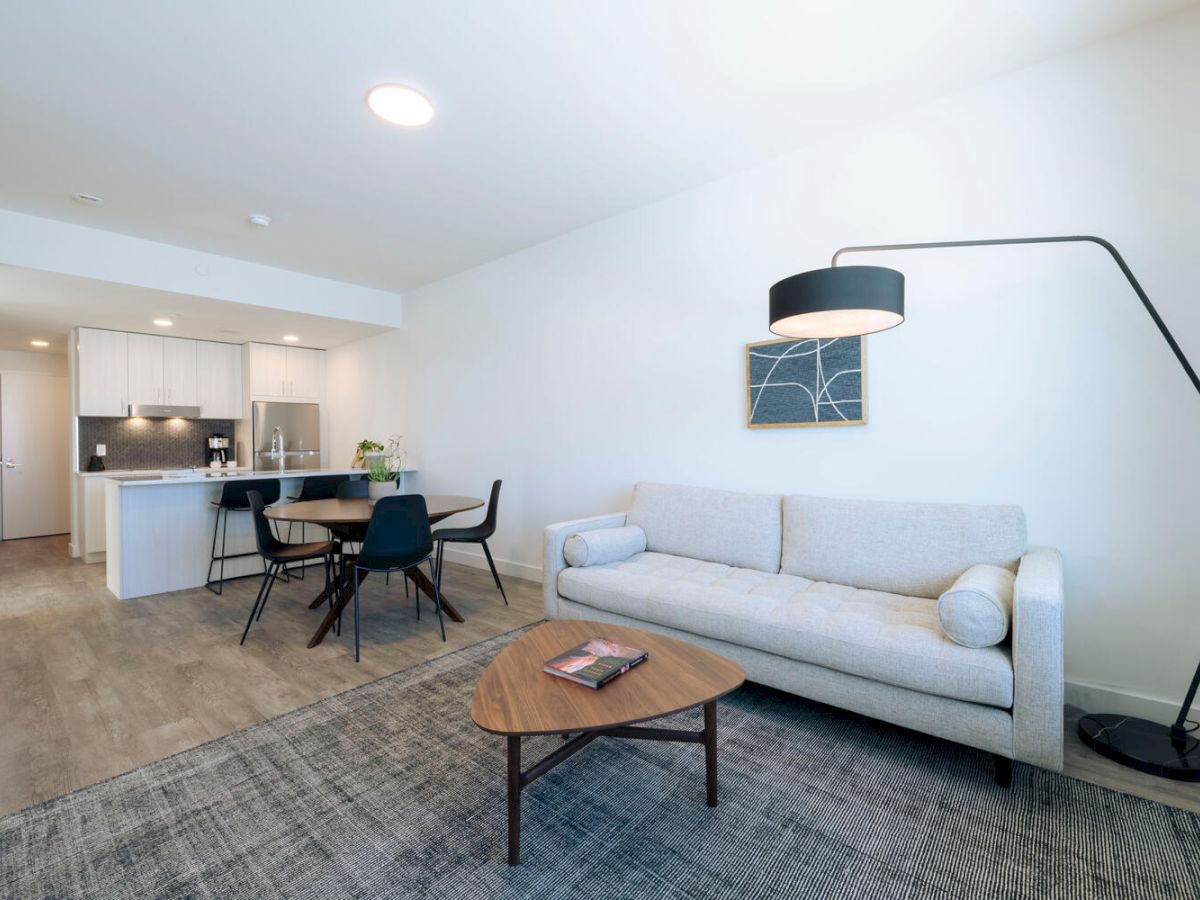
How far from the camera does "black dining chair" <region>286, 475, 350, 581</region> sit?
482 centimetres

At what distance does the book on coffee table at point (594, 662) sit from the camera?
173 cm

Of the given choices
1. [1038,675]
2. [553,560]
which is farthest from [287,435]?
[1038,675]

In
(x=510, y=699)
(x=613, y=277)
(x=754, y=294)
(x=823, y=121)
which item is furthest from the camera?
(x=613, y=277)

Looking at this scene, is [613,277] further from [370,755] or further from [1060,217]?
[370,755]

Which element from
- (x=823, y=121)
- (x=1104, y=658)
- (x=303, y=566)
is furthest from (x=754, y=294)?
(x=303, y=566)

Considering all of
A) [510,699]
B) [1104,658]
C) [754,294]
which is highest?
[754,294]

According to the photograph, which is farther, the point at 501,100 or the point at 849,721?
the point at 501,100

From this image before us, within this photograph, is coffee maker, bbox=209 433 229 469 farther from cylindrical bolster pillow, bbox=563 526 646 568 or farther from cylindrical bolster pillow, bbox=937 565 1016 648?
cylindrical bolster pillow, bbox=937 565 1016 648

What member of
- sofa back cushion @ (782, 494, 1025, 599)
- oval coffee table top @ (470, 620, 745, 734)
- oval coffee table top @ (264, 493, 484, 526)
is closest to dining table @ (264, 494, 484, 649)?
oval coffee table top @ (264, 493, 484, 526)

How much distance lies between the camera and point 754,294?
325cm

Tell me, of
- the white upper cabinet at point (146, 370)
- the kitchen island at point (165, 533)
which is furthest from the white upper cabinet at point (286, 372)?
the kitchen island at point (165, 533)

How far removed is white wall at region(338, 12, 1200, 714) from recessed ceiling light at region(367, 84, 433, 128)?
162cm

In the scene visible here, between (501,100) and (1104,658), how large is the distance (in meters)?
3.62

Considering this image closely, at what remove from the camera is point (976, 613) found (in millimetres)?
1862
